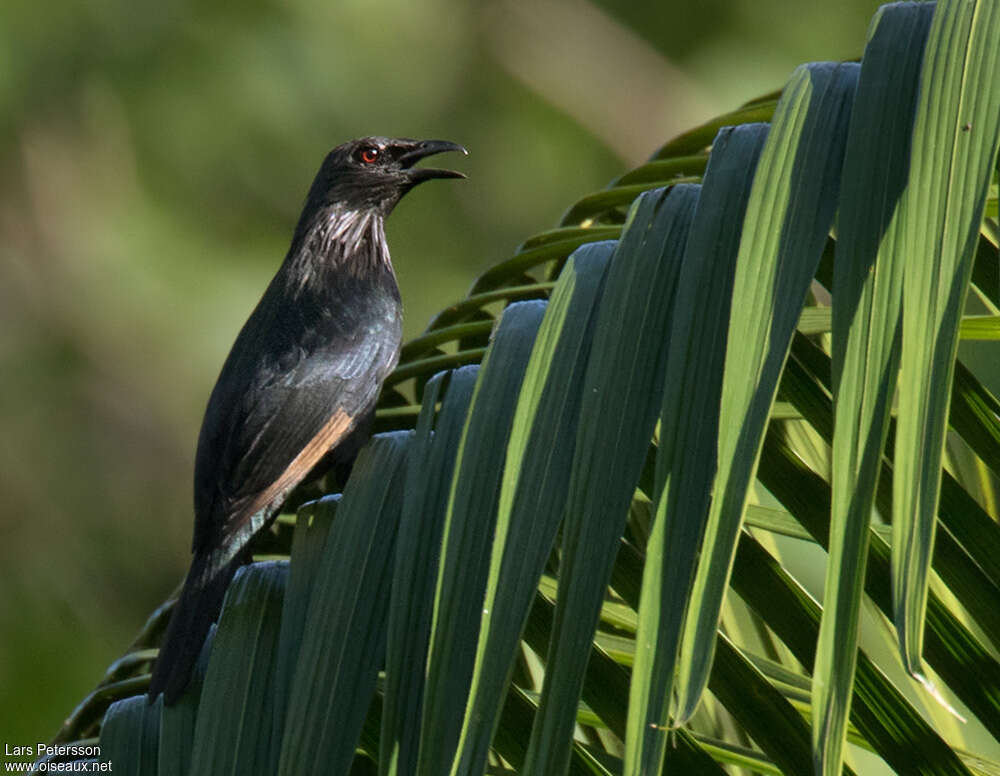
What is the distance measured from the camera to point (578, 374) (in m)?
1.60

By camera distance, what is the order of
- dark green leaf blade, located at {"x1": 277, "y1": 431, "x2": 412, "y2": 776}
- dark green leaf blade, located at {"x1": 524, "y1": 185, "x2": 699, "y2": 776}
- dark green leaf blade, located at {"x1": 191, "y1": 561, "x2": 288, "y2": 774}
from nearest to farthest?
1. dark green leaf blade, located at {"x1": 524, "y1": 185, "x2": 699, "y2": 776}
2. dark green leaf blade, located at {"x1": 277, "y1": 431, "x2": 412, "y2": 776}
3. dark green leaf blade, located at {"x1": 191, "y1": 561, "x2": 288, "y2": 774}

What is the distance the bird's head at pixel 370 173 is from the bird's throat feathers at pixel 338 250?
0.07 metres

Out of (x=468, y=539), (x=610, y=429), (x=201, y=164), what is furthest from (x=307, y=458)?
(x=201, y=164)

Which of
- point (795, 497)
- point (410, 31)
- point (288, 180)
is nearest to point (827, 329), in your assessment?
point (795, 497)

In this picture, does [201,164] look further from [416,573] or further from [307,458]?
[416,573]

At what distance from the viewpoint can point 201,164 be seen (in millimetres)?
10664

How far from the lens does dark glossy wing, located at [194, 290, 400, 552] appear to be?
319 cm

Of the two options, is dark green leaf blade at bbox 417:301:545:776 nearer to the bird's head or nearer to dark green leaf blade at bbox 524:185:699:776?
dark green leaf blade at bbox 524:185:699:776

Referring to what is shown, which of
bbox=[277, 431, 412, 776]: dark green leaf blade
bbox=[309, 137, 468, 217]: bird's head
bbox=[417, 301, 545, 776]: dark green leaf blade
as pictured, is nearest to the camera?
bbox=[417, 301, 545, 776]: dark green leaf blade

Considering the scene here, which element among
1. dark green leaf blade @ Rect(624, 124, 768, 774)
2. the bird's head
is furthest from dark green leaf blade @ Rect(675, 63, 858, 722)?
the bird's head

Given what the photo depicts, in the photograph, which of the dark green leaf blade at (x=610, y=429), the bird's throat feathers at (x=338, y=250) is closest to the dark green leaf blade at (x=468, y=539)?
the dark green leaf blade at (x=610, y=429)

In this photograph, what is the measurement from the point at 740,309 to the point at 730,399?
0.12 m

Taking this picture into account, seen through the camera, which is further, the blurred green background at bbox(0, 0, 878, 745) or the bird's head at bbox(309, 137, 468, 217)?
the blurred green background at bbox(0, 0, 878, 745)

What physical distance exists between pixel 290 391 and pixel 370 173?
1440mm
